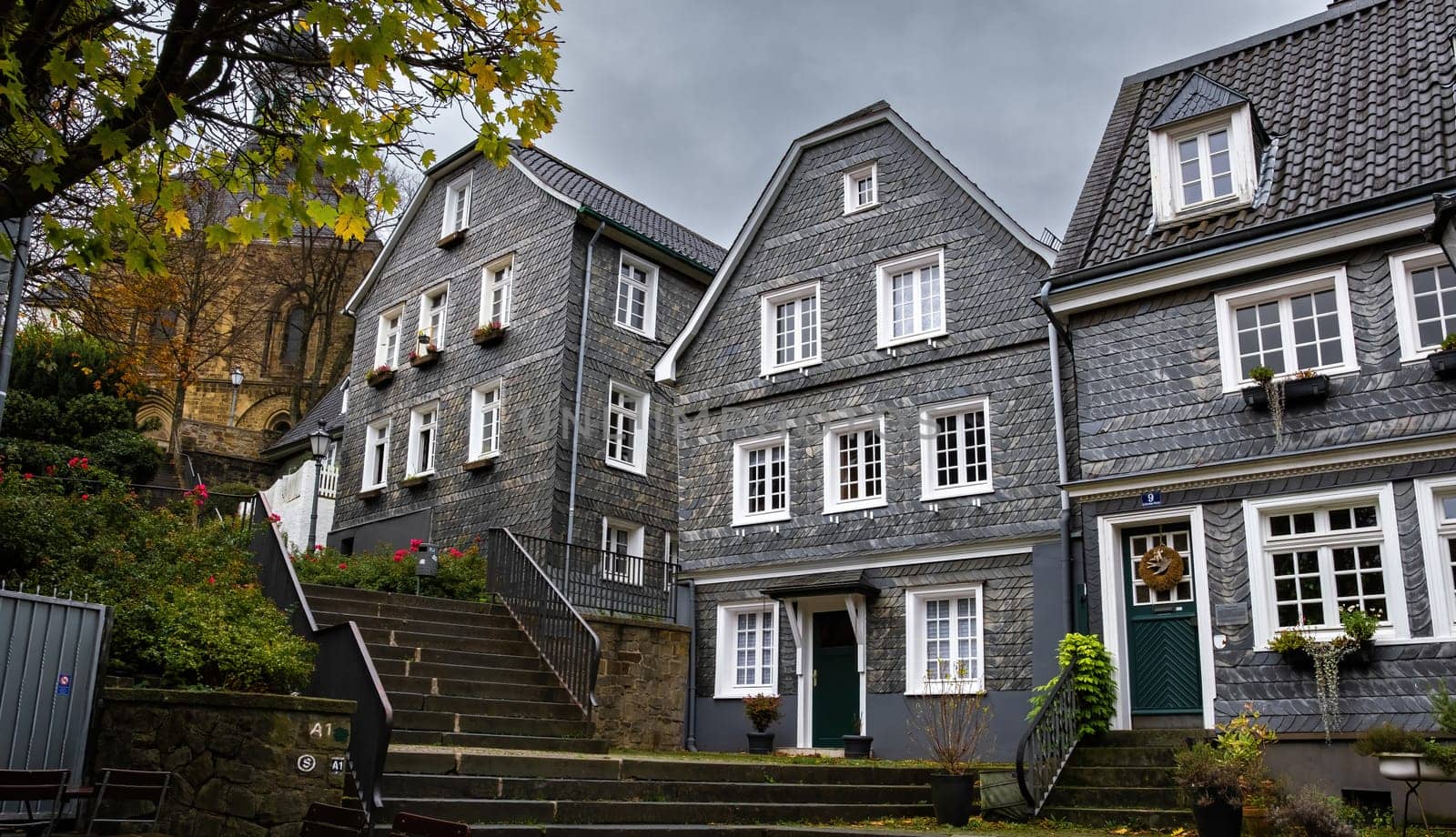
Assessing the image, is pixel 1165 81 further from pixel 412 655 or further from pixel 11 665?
pixel 11 665

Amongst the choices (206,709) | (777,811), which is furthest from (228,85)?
(777,811)

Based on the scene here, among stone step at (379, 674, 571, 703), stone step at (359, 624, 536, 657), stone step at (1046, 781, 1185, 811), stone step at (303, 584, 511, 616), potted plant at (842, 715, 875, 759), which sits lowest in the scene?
stone step at (1046, 781, 1185, 811)

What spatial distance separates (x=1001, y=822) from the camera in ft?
41.9

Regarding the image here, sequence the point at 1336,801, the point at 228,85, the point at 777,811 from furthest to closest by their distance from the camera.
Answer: the point at 777,811
the point at 1336,801
the point at 228,85

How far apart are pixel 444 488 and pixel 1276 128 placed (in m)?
17.5

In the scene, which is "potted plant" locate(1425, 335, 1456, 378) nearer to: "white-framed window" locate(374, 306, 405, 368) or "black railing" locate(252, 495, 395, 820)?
"black railing" locate(252, 495, 395, 820)

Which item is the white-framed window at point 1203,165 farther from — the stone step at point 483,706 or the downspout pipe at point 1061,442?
the stone step at point 483,706

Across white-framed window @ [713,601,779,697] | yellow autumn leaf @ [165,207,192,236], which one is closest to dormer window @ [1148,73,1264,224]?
white-framed window @ [713,601,779,697]

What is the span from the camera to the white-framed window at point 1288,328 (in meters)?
13.9

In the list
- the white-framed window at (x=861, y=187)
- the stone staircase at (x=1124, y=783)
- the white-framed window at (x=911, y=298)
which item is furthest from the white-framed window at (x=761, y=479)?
the stone staircase at (x=1124, y=783)

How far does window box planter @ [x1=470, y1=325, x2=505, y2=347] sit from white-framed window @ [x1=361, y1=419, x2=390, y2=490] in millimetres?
3852

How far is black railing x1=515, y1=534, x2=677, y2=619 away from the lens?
64.2 feet

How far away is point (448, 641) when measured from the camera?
15625 millimetres

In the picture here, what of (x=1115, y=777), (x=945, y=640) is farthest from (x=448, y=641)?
(x=1115, y=777)
